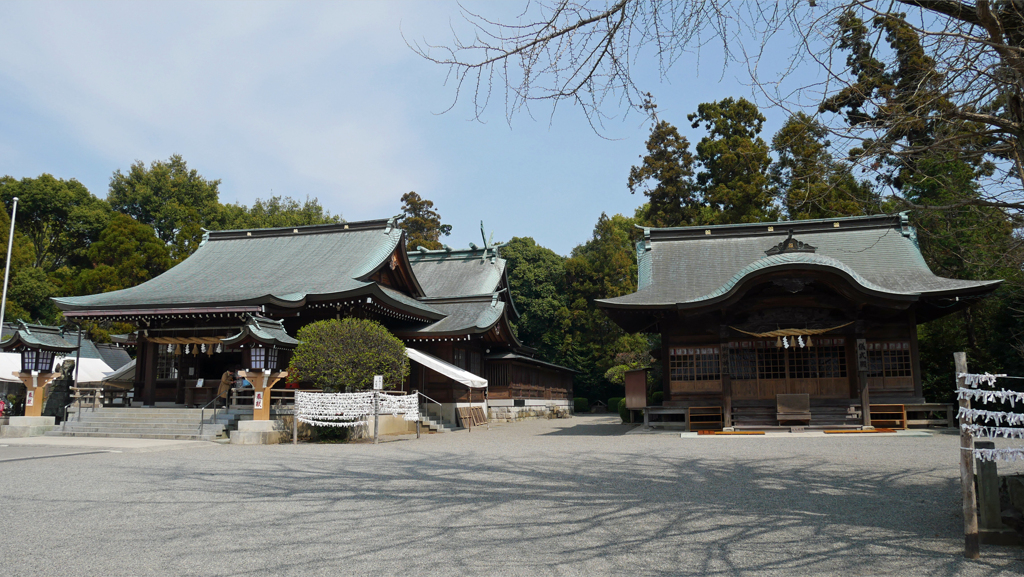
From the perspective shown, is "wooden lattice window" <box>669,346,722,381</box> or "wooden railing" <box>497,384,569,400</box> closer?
"wooden lattice window" <box>669,346,722,381</box>

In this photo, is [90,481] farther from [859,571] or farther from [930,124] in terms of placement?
[930,124]

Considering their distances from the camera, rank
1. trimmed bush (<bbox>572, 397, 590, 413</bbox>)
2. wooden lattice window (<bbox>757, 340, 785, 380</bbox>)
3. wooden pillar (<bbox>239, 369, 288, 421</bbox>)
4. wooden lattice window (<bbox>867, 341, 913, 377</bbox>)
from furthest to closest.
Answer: trimmed bush (<bbox>572, 397, 590, 413</bbox>)
wooden lattice window (<bbox>757, 340, 785, 380</bbox>)
wooden lattice window (<bbox>867, 341, 913, 377</bbox>)
wooden pillar (<bbox>239, 369, 288, 421</bbox>)

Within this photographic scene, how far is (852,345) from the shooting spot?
17.3 metres

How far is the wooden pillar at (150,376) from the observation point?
19609mm

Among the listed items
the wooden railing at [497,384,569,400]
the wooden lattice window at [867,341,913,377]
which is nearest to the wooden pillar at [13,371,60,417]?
the wooden railing at [497,384,569,400]

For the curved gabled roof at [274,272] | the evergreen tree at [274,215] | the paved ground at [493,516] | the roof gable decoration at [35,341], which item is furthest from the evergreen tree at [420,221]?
the paved ground at [493,516]

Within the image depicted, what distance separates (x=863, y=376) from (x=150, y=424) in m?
17.7

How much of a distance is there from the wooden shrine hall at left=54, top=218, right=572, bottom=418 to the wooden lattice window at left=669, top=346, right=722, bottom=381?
620cm

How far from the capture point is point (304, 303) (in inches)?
756

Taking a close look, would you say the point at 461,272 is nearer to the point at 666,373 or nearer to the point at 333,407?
the point at 666,373

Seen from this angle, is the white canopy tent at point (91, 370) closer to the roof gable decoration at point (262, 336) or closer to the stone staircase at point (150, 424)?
the stone staircase at point (150, 424)

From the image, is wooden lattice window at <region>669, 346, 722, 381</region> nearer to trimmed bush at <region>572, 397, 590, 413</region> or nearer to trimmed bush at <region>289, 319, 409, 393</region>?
trimmed bush at <region>289, 319, 409, 393</region>

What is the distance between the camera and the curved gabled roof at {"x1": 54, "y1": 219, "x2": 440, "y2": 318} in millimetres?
19203

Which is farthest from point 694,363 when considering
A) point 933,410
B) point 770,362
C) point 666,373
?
point 933,410
